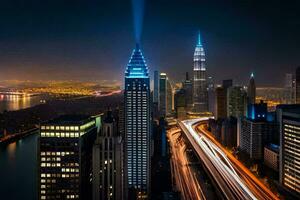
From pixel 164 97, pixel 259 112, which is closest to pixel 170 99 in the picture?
pixel 164 97

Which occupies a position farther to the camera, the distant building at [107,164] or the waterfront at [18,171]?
the waterfront at [18,171]

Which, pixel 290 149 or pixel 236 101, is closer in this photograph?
pixel 290 149

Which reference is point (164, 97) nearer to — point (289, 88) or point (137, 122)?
point (289, 88)

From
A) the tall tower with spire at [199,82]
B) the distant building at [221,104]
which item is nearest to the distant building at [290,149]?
the distant building at [221,104]

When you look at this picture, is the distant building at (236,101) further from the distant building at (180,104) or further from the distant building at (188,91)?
the distant building at (188,91)

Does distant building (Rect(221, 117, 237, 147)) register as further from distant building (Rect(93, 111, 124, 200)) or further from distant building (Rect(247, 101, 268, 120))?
distant building (Rect(93, 111, 124, 200))

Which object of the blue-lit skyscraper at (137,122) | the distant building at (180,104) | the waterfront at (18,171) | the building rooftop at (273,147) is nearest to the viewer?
the waterfront at (18,171)
